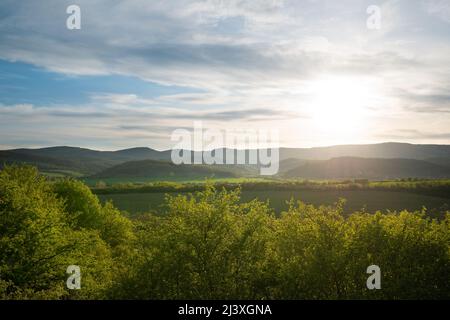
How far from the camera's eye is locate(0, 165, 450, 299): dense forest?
24.4m

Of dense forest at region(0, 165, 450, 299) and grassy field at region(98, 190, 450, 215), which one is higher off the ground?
dense forest at region(0, 165, 450, 299)

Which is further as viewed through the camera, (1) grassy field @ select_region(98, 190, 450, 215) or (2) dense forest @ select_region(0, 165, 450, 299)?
(1) grassy field @ select_region(98, 190, 450, 215)

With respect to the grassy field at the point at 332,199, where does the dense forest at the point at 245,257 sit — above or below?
above

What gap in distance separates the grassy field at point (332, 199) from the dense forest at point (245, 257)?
193ft

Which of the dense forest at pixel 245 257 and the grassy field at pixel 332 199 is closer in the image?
the dense forest at pixel 245 257

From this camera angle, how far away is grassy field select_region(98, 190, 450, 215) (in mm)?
91188

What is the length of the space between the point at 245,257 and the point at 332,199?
256ft

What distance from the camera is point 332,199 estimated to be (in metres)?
99.4

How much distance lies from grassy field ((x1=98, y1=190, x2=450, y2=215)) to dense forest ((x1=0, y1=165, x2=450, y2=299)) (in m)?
58.8

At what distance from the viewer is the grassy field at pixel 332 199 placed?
9119 centimetres

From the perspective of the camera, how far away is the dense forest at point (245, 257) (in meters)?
24.4

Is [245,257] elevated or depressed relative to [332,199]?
elevated
